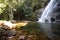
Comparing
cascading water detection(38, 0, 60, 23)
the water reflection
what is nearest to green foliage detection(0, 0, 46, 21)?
cascading water detection(38, 0, 60, 23)

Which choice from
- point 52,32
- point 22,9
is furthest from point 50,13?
point 52,32

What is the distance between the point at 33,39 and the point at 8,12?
51.3 feet

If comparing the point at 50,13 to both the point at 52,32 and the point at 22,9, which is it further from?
the point at 52,32

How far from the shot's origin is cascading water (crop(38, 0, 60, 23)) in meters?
22.8

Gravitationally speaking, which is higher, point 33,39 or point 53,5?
point 53,5

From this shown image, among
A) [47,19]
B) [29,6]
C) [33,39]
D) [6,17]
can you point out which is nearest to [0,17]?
[6,17]

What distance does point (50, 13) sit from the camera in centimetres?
2392

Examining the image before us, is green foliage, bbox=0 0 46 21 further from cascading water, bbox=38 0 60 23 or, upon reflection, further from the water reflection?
the water reflection

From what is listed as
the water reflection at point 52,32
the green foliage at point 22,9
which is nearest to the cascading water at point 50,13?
the green foliage at point 22,9

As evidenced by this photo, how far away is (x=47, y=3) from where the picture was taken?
2755cm

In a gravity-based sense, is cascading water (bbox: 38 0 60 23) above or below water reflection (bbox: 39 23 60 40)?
above

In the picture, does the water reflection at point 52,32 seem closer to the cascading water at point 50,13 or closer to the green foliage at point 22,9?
the cascading water at point 50,13

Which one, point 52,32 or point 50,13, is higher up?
point 50,13

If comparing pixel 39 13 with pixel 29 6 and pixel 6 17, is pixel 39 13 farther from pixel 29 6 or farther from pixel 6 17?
pixel 6 17
